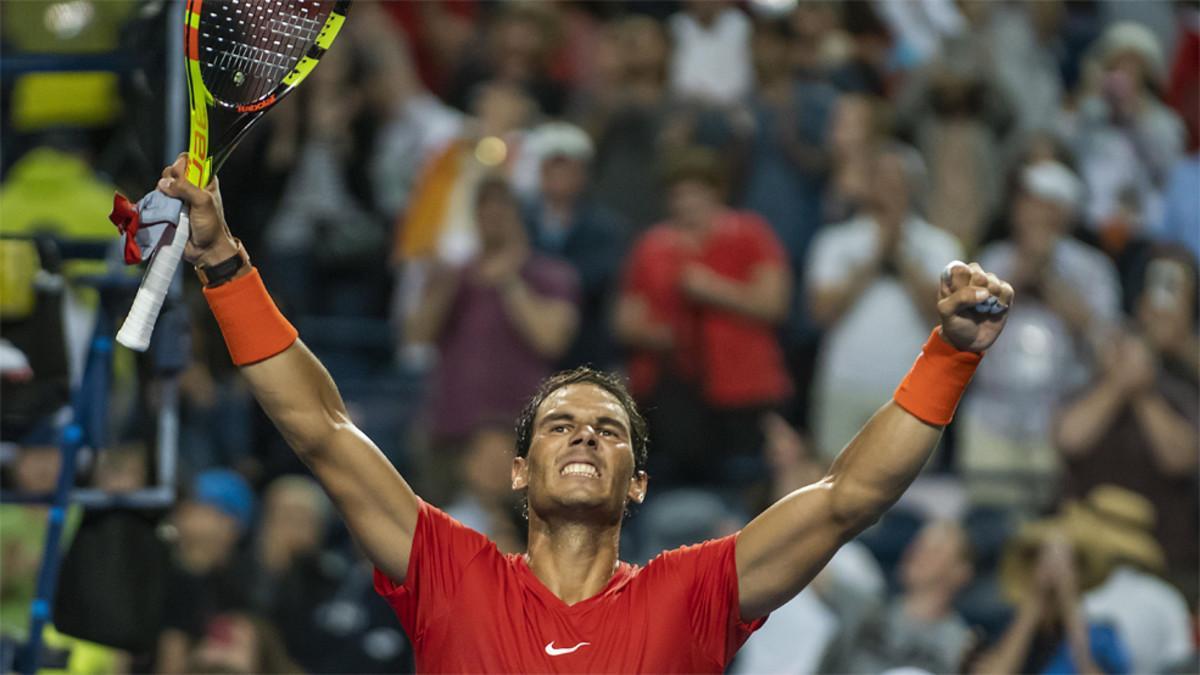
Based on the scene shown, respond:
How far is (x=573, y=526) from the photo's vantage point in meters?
4.39

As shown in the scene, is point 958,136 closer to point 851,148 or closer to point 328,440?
point 851,148

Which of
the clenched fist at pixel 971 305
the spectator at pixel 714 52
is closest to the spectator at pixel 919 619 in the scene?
the spectator at pixel 714 52

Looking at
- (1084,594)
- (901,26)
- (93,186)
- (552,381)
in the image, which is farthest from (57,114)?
(901,26)

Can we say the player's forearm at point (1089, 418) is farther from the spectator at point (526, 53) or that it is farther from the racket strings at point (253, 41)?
the racket strings at point (253, 41)

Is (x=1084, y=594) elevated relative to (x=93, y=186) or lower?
lower

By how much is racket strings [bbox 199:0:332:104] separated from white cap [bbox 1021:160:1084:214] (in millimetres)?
5061

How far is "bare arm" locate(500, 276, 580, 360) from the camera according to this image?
27.7 feet

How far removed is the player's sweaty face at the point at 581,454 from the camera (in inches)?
170

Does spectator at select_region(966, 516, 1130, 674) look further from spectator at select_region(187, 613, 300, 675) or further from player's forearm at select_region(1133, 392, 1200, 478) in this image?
spectator at select_region(187, 613, 300, 675)

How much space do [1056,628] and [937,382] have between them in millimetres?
3518

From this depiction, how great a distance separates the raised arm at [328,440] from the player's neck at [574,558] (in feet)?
0.96

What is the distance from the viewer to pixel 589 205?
29.9ft

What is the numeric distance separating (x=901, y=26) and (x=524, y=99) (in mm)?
2023

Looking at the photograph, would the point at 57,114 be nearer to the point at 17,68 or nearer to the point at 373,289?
the point at 17,68
